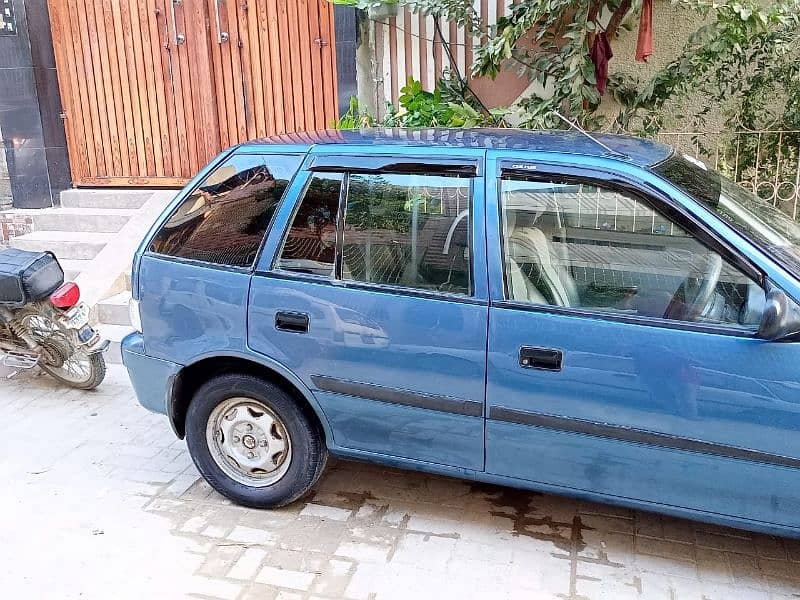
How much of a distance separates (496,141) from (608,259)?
74 cm

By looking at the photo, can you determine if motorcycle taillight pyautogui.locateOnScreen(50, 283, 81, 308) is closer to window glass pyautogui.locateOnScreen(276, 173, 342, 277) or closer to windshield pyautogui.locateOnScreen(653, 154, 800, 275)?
window glass pyautogui.locateOnScreen(276, 173, 342, 277)

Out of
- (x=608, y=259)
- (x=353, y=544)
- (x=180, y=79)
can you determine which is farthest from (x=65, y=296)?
(x=608, y=259)

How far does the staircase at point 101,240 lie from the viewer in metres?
6.19

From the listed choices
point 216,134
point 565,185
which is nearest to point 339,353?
point 565,185

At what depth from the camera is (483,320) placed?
2904 millimetres

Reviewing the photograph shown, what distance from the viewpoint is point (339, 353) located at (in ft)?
10.3

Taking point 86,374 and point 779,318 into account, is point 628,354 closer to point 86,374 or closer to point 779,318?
point 779,318

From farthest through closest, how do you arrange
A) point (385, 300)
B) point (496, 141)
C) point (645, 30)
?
point (645, 30) → point (496, 141) → point (385, 300)

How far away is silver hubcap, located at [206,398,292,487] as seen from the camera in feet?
11.3

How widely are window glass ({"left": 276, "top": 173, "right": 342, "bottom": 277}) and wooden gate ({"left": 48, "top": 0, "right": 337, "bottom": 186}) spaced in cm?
412

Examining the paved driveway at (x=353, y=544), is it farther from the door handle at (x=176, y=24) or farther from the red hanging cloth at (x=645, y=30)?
the door handle at (x=176, y=24)

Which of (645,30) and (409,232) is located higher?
(645,30)

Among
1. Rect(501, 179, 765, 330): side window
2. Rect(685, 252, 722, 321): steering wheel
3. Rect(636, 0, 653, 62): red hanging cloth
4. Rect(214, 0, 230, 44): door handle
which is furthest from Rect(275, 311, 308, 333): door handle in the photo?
Rect(214, 0, 230, 44): door handle

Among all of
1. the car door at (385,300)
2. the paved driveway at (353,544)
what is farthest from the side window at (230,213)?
the paved driveway at (353,544)
